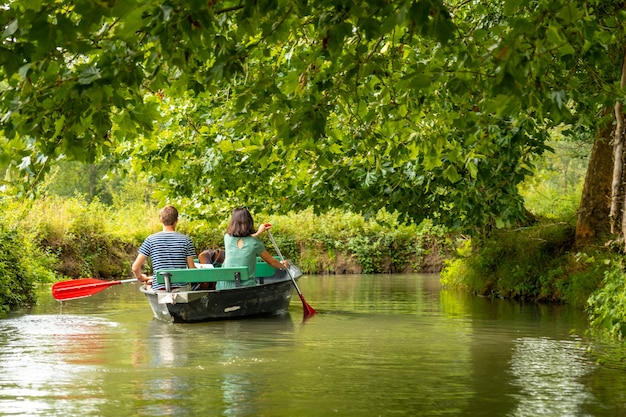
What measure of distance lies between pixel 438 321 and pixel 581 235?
15.9 ft

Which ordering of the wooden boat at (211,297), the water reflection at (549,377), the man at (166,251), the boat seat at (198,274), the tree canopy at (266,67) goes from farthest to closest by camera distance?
the man at (166,251) → the wooden boat at (211,297) → the boat seat at (198,274) → the water reflection at (549,377) → the tree canopy at (266,67)

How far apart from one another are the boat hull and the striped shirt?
0.39 m

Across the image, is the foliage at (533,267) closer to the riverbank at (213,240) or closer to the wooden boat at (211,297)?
the riverbank at (213,240)

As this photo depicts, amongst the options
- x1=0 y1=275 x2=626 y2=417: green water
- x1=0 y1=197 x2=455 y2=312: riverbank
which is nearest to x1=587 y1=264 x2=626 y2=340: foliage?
x1=0 y1=275 x2=626 y2=417: green water

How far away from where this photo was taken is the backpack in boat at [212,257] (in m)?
16.8

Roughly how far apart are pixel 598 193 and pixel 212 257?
7147mm

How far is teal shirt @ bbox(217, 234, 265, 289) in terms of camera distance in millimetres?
14898

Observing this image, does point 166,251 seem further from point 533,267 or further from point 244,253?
point 533,267

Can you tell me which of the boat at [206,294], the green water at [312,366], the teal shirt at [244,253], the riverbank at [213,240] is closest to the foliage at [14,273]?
the green water at [312,366]

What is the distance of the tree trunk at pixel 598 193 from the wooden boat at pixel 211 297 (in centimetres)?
625

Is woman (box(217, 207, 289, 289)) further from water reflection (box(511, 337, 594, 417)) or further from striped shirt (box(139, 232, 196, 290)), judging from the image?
water reflection (box(511, 337, 594, 417))

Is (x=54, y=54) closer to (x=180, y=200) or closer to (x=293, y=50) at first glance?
(x=293, y=50)

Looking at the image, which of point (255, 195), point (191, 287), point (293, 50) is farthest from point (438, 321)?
point (293, 50)

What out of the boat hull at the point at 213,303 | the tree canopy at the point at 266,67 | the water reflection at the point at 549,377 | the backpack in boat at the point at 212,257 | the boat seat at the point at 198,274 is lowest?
the water reflection at the point at 549,377
